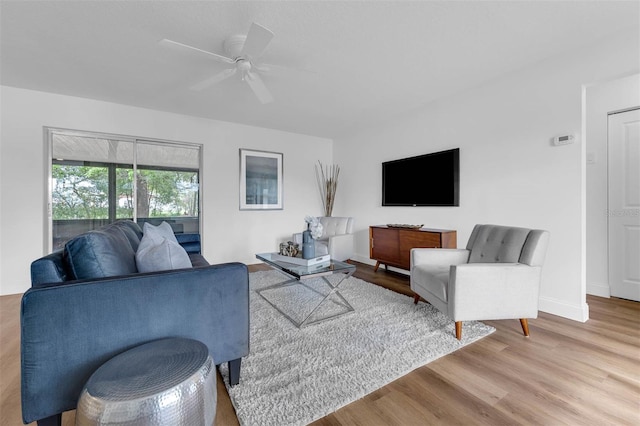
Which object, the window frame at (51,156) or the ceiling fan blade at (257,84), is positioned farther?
the window frame at (51,156)

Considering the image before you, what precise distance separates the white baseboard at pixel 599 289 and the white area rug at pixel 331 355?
6.17 ft

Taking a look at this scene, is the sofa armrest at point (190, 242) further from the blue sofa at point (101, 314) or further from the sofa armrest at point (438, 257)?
the sofa armrest at point (438, 257)

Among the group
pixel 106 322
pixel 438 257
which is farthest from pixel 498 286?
pixel 106 322

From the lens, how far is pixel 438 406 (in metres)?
1.37

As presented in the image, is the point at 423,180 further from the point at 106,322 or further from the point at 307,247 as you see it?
the point at 106,322

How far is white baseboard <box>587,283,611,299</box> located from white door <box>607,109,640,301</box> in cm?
4

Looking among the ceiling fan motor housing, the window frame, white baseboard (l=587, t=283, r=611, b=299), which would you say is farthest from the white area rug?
the window frame

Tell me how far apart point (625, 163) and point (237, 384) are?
4197mm

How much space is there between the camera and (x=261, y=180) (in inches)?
188

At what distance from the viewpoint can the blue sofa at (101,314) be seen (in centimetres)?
105

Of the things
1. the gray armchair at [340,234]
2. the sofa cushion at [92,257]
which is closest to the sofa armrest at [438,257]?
the gray armchair at [340,234]

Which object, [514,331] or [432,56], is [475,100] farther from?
[514,331]

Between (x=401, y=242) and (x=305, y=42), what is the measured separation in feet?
8.53

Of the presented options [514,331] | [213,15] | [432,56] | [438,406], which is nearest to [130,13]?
[213,15]
